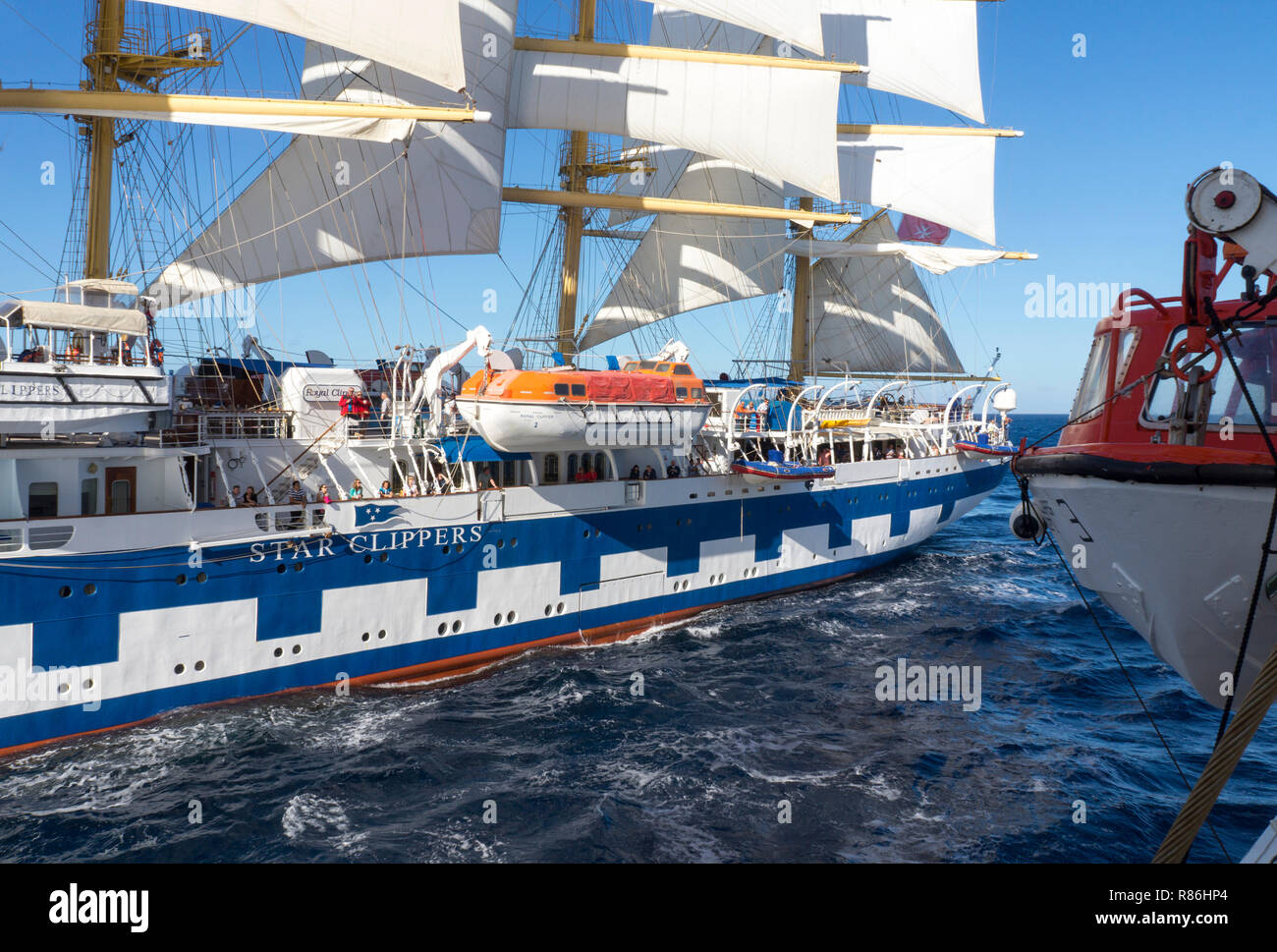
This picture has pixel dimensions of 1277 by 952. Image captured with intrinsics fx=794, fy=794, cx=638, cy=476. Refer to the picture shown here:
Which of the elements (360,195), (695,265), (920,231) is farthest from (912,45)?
(360,195)

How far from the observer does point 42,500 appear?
15.5m

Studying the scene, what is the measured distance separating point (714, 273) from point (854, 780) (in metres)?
27.4

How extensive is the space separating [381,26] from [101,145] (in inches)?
292

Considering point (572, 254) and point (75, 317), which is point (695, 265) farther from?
point (75, 317)

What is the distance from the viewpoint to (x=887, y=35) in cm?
3972

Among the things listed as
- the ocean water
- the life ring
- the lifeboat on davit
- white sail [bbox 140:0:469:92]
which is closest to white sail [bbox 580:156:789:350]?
the lifeboat on davit

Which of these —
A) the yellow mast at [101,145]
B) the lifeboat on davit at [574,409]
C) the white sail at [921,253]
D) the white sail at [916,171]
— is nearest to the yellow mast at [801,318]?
the white sail at [921,253]

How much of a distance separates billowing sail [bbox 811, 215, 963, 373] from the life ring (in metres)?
33.9

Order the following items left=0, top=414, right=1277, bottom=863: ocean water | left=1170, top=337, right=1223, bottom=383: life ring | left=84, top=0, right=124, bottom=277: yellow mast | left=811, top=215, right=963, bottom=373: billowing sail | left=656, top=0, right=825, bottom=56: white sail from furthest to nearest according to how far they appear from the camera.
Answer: left=811, top=215, right=963, bottom=373: billowing sail < left=656, top=0, right=825, bottom=56: white sail < left=84, top=0, right=124, bottom=277: yellow mast < left=0, top=414, right=1277, bottom=863: ocean water < left=1170, top=337, right=1223, bottom=383: life ring

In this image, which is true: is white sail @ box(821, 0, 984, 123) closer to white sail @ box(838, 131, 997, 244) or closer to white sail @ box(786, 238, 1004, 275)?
white sail @ box(838, 131, 997, 244)

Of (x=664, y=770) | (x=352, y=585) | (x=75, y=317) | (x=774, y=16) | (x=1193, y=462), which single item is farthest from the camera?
(x=774, y=16)

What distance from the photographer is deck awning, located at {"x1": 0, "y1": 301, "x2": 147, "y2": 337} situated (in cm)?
1452

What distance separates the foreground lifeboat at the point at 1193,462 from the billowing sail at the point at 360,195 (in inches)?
838
